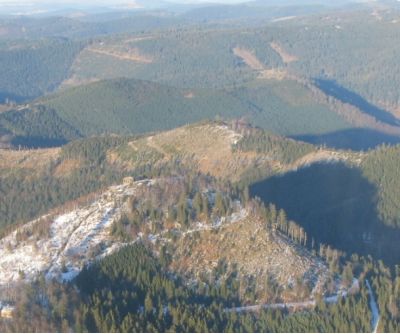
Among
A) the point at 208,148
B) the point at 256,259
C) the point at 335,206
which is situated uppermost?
the point at 256,259

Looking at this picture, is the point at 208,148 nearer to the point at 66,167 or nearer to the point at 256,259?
the point at 66,167

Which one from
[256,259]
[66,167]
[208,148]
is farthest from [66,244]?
[208,148]

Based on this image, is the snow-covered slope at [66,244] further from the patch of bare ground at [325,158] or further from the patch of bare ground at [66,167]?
the patch of bare ground at [325,158]

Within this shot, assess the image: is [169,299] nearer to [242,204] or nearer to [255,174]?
[242,204]

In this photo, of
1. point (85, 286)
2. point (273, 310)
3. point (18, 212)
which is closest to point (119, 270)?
point (85, 286)

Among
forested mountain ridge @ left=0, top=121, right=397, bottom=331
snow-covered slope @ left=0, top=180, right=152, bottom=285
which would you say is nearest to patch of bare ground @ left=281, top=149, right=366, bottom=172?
forested mountain ridge @ left=0, top=121, right=397, bottom=331

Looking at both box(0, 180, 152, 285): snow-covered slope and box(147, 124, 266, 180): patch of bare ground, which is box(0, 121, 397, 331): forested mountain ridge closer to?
box(0, 180, 152, 285): snow-covered slope

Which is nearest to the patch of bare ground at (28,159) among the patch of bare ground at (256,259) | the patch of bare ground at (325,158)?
the patch of bare ground at (325,158)
